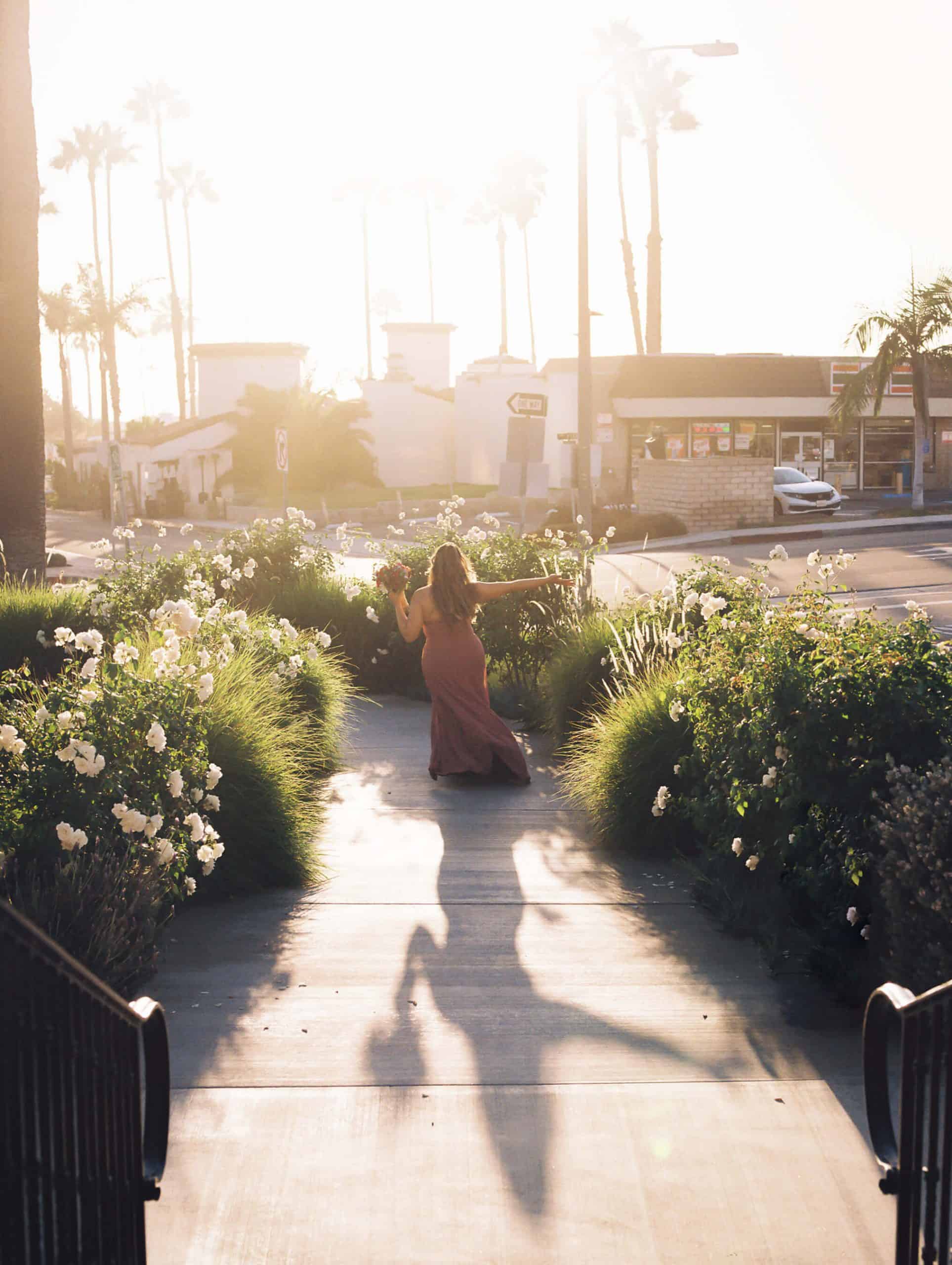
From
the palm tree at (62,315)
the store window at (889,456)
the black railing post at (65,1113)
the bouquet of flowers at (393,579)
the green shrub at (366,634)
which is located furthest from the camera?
the palm tree at (62,315)

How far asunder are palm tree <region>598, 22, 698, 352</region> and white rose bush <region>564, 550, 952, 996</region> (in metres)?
46.6

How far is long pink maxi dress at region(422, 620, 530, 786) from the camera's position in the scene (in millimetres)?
8922

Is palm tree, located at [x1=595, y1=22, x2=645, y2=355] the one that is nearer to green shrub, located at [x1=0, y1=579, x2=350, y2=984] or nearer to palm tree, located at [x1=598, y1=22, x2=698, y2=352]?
palm tree, located at [x1=598, y1=22, x2=698, y2=352]

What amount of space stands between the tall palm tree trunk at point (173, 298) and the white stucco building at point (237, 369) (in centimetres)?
1011

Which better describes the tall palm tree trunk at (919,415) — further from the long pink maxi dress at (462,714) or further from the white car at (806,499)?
the long pink maxi dress at (462,714)

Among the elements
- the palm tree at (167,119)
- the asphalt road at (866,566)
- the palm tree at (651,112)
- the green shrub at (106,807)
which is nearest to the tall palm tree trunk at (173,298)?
the palm tree at (167,119)

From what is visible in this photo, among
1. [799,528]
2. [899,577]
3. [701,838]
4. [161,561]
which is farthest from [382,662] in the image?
[799,528]

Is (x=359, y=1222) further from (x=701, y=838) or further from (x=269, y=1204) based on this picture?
(x=701, y=838)

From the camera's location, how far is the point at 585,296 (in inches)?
918

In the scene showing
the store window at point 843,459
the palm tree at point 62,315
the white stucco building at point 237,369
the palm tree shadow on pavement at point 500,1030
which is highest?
the palm tree at point 62,315

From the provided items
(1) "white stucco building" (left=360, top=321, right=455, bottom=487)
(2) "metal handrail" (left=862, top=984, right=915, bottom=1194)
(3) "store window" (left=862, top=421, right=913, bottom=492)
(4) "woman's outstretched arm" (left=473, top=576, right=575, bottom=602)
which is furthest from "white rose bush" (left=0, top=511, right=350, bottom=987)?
(1) "white stucco building" (left=360, top=321, right=455, bottom=487)

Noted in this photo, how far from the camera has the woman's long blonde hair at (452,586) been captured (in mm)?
8797

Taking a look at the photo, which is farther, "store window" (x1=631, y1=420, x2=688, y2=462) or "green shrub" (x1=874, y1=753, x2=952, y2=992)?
"store window" (x1=631, y1=420, x2=688, y2=462)

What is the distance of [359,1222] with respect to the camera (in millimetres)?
3477
